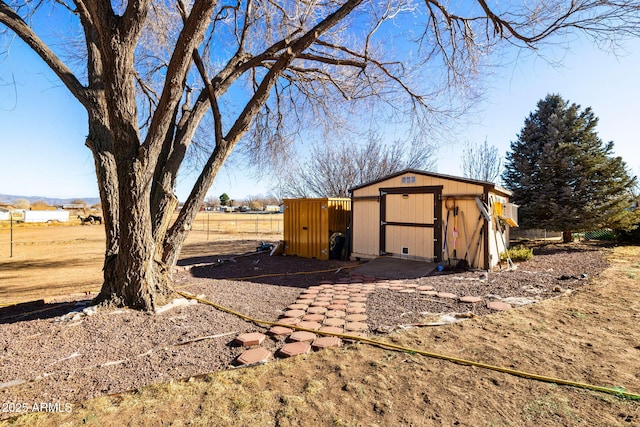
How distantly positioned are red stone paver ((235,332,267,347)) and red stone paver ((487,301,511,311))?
327 centimetres

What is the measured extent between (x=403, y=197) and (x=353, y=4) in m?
5.19

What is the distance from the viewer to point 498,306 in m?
4.61

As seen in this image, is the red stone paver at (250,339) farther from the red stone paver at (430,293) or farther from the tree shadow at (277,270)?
the red stone paver at (430,293)

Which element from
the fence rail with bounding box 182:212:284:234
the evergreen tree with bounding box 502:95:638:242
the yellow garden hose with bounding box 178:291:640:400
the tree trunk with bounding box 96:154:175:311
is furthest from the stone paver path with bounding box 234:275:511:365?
the fence rail with bounding box 182:212:284:234

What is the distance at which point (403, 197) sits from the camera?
8.48 m

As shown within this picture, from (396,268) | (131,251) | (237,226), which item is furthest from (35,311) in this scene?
(237,226)

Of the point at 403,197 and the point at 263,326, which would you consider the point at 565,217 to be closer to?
the point at 403,197

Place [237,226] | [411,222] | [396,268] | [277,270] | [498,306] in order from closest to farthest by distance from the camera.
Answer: [498,306]
[396,268]
[277,270]
[411,222]
[237,226]

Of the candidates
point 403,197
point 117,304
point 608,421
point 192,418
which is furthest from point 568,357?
point 403,197

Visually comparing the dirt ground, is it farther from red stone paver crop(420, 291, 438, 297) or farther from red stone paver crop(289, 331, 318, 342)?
red stone paver crop(420, 291, 438, 297)

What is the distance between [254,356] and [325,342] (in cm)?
74

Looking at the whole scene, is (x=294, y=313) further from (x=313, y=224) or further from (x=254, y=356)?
(x=313, y=224)

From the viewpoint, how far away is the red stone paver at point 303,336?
11.1 ft

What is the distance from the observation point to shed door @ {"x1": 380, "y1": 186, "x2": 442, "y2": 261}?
7.91 meters
